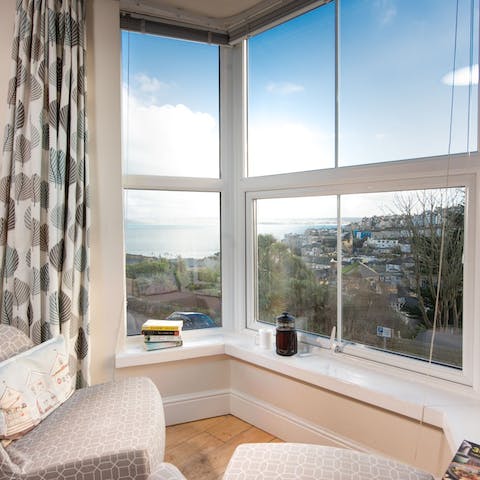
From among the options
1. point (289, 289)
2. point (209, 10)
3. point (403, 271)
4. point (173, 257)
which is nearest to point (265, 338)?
point (289, 289)

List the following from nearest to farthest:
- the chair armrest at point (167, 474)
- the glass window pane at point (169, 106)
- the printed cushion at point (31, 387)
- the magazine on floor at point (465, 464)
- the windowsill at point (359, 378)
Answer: the magazine on floor at point (465, 464), the chair armrest at point (167, 474), the printed cushion at point (31, 387), the windowsill at point (359, 378), the glass window pane at point (169, 106)

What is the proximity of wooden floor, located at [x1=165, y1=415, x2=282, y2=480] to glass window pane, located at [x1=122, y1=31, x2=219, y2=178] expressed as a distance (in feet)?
4.95

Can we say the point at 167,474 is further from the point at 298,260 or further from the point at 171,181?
the point at 171,181

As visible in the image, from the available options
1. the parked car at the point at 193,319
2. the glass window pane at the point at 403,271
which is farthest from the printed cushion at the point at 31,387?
the glass window pane at the point at 403,271

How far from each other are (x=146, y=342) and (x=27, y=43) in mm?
1694

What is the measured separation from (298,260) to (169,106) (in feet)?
4.01

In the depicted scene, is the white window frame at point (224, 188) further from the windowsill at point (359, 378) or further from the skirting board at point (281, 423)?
the skirting board at point (281, 423)

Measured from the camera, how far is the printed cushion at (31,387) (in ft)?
5.22

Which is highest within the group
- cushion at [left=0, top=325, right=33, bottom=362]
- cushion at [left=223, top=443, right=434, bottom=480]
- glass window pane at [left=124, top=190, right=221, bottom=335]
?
glass window pane at [left=124, top=190, right=221, bottom=335]

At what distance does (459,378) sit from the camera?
73.7 inches

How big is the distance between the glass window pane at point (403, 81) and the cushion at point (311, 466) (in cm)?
126

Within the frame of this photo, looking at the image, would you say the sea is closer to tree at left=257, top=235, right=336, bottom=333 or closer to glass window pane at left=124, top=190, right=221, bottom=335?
glass window pane at left=124, top=190, right=221, bottom=335

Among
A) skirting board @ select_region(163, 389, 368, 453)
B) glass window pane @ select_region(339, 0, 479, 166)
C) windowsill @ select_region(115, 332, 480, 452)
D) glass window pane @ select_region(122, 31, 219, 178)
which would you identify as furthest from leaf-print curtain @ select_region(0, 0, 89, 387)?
glass window pane @ select_region(339, 0, 479, 166)

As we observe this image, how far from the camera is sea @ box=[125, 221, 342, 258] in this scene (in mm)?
2666
